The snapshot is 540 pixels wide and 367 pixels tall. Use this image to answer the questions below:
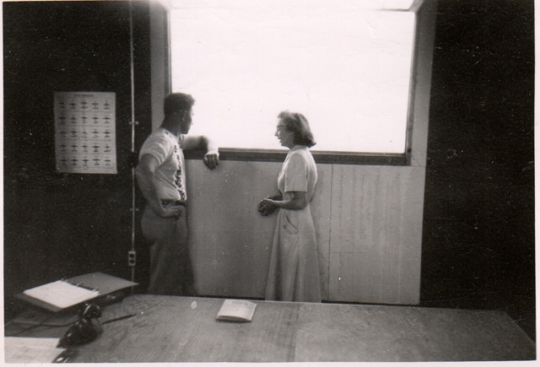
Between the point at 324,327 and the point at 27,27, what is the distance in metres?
1.88

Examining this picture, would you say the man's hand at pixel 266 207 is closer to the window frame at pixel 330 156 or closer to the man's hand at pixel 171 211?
the window frame at pixel 330 156

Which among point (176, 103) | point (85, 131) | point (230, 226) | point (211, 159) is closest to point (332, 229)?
point (230, 226)

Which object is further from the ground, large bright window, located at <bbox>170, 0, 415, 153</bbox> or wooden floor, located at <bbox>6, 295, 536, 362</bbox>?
large bright window, located at <bbox>170, 0, 415, 153</bbox>

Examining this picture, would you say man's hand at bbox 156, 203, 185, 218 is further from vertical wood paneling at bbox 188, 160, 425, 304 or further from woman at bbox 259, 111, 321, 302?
woman at bbox 259, 111, 321, 302

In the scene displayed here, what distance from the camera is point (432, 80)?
2262 millimetres

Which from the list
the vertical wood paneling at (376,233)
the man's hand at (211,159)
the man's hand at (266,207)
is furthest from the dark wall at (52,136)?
the vertical wood paneling at (376,233)

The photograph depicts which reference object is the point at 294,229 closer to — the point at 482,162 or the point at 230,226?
the point at 230,226

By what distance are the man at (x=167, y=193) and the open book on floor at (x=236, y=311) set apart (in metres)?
0.91

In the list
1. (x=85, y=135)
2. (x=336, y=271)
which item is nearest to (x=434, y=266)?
(x=336, y=271)

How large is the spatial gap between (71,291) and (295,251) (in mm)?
1204

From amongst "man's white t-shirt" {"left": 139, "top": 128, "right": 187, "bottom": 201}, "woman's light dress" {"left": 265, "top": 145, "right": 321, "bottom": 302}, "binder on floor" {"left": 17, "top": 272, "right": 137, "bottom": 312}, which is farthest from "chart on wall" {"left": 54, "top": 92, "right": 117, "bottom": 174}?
"woman's light dress" {"left": 265, "top": 145, "right": 321, "bottom": 302}

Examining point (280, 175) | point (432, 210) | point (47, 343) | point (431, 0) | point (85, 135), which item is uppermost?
point (431, 0)

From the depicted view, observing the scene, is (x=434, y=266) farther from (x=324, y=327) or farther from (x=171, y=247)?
(x=171, y=247)

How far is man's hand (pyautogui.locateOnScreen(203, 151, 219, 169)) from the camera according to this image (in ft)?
7.70
